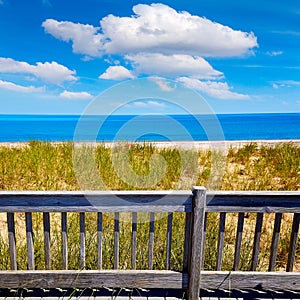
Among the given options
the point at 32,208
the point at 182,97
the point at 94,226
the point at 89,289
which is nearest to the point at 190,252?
the point at 89,289

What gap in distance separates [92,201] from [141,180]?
4.00 meters

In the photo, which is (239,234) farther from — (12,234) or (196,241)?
(12,234)

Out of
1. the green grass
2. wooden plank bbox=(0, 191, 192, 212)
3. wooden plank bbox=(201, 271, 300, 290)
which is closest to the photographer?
wooden plank bbox=(0, 191, 192, 212)

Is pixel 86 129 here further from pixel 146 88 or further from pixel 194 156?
pixel 194 156

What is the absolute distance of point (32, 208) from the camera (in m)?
2.69

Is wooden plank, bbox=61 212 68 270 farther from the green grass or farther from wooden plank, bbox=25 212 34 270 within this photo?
the green grass

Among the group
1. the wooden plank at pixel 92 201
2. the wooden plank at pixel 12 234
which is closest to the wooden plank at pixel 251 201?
the wooden plank at pixel 92 201

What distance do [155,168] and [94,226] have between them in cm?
339

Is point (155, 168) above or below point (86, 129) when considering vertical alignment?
below

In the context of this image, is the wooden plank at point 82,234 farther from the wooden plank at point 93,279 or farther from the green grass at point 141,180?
the green grass at point 141,180

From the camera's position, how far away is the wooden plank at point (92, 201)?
2.68 m

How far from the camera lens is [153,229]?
2834mm

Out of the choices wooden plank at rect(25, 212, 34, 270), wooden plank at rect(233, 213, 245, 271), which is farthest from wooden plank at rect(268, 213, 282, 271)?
wooden plank at rect(25, 212, 34, 270)

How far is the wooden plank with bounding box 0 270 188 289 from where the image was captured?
288 centimetres
